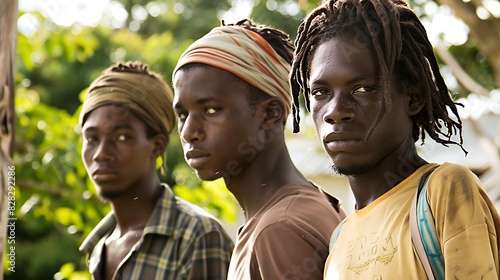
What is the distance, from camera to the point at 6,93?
3.99 metres

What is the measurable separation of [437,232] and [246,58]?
1494 mm

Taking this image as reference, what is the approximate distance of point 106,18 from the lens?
1809 cm

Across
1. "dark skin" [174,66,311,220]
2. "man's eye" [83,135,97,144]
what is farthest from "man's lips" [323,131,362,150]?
"man's eye" [83,135,97,144]

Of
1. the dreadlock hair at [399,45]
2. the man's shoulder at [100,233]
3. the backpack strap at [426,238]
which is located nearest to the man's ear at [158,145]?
the man's shoulder at [100,233]

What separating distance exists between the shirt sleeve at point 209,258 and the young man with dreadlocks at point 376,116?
140 cm

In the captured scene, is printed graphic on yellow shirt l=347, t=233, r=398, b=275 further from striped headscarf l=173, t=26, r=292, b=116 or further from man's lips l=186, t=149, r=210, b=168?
striped headscarf l=173, t=26, r=292, b=116

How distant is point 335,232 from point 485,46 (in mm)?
2945

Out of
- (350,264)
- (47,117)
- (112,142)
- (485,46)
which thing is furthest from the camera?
(47,117)

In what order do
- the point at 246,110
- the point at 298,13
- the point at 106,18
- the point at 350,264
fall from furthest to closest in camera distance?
the point at 106,18 < the point at 298,13 < the point at 246,110 < the point at 350,264

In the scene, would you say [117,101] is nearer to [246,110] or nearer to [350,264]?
[246,110]

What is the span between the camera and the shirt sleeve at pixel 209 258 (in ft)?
14.3

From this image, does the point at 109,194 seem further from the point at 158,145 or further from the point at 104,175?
the point at 158,145

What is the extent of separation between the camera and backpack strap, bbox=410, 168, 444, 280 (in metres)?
2.49

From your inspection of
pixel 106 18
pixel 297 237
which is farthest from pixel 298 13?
pixel 106 18
